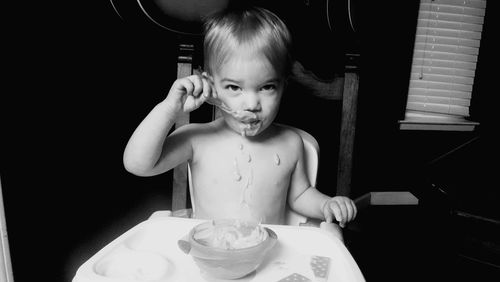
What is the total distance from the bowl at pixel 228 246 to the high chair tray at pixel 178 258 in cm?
3

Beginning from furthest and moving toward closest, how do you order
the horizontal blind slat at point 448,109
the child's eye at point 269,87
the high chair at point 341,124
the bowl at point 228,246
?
the horizontal blind slat at point 448,109 < the high chair at point 341,124 < the child's eye at point 269,87 < the bowl at point 228,246

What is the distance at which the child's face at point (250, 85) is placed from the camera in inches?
34.3

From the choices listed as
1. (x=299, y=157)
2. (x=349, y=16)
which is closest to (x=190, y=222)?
(x=299, y=157)

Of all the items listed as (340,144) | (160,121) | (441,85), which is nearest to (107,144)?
(160,121)

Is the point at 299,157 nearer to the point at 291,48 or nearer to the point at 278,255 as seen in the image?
the point at 291,48

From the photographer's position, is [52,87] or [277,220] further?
[52,87]

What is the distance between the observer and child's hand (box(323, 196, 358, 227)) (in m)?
0.83

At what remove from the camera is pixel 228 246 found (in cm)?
62

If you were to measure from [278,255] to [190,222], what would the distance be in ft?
0.61

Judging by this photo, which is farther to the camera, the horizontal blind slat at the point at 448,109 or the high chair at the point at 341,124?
the horizontal blind slat at the point at 448,109

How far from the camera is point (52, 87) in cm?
119

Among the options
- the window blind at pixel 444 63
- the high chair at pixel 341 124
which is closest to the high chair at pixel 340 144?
the high chair at pixel 341 124

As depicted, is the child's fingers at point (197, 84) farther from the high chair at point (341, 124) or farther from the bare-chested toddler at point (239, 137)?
the high chair at point (341, 124)

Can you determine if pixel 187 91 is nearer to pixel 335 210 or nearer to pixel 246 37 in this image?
pixel 246 37
